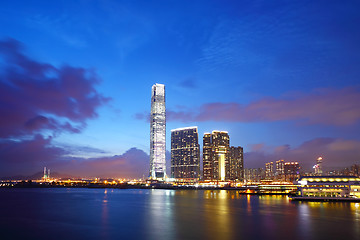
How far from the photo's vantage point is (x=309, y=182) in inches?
4774

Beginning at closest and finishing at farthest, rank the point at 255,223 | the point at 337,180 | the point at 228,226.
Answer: the point at 228,226 < the point at 255,223 < the point at 337,180

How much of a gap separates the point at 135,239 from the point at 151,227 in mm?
11039

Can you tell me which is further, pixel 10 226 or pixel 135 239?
pixel 10 226

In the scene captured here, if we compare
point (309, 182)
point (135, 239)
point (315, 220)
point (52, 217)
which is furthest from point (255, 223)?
point (309, 182)

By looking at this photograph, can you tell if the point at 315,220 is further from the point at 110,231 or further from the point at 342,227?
the point at 110,231

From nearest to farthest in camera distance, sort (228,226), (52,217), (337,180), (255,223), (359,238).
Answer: (359,238)
(228,226)
(255,223)
(52,217)
(337,180)

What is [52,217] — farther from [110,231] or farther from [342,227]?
[342,227]

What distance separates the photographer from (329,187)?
116 meters

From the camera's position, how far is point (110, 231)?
5309cm

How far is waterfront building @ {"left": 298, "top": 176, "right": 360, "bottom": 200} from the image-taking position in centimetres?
11419

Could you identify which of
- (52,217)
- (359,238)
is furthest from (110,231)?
(359,238)

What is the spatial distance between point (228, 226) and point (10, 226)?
4265 cm

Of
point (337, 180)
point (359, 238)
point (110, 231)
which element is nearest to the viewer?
point (359, 238)

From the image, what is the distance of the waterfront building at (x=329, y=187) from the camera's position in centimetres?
11419
